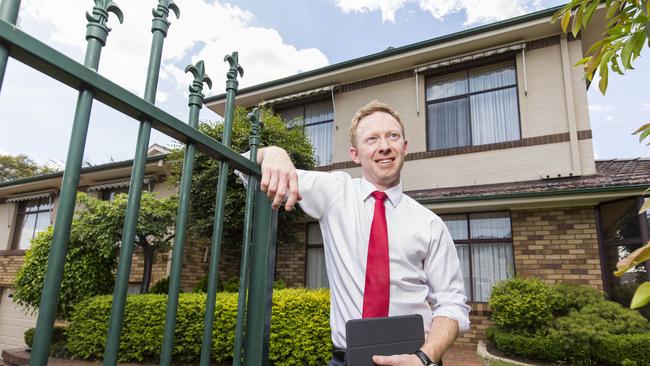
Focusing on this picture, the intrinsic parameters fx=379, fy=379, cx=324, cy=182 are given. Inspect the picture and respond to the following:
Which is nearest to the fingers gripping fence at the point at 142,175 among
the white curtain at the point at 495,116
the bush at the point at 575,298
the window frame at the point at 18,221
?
the bush at the point at 575,298

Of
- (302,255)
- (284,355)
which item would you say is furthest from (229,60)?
(302,255)

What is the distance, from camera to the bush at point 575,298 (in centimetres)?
636

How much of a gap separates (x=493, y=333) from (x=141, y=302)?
A: 21.3 ft

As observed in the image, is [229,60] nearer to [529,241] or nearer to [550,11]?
[529,241]

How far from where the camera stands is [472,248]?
842cm

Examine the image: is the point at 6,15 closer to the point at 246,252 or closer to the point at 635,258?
the point at 246,252

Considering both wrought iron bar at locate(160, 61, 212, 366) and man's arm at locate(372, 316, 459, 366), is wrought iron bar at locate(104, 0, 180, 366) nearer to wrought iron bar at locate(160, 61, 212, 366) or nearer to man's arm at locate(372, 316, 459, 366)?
wrought iron bar at locate(160, 61, 212, 366)

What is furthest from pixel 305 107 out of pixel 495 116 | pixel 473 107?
pixel 495 116

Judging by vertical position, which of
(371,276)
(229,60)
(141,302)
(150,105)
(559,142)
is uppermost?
(559,142)

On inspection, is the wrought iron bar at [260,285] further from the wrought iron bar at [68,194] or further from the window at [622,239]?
the window at [622,239]

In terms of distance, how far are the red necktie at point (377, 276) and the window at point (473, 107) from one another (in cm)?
837

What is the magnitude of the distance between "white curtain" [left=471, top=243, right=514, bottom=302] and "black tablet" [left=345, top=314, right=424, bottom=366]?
7537mm

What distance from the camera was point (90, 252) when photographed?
8516 mm

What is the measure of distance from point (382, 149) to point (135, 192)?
1157mm
